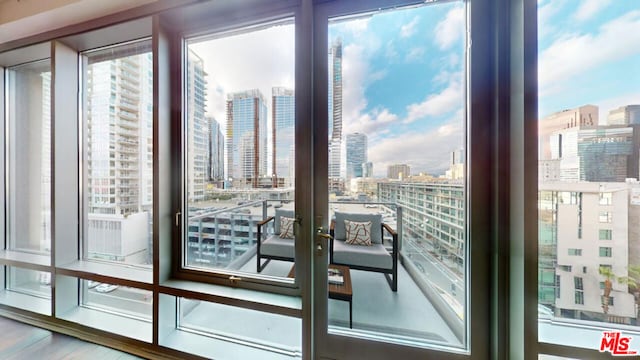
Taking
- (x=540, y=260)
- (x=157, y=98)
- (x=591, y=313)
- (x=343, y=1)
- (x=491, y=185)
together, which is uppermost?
(x=343, y=1)

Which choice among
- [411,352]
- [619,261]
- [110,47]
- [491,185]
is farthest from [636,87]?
[110,47]

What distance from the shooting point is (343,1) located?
4.84 ft

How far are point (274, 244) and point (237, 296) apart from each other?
41cm

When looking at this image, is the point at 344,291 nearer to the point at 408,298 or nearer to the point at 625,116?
the point at 408,298

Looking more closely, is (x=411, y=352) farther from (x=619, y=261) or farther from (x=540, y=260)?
(x=619, y=261)

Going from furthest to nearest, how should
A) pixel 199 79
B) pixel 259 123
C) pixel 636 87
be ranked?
pixel 199 79
pixel 259 123
pixel 636 87

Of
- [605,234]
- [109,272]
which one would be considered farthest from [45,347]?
[605,234]

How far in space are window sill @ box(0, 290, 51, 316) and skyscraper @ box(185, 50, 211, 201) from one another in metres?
1.78

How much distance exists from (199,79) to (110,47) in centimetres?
109

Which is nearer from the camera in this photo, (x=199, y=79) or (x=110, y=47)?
(x=199, y=79)

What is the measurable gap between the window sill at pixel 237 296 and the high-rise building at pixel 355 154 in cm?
90

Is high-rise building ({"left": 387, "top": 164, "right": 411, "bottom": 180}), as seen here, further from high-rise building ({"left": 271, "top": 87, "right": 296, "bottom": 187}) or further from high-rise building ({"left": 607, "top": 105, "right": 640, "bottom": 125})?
high-rise building ({"left": 607, "top": 105, "right": 640, "bottom": 125})

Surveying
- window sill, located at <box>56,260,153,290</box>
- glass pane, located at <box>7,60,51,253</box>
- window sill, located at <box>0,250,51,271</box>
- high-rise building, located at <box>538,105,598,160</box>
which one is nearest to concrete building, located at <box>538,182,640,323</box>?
high-rise building, located at <box>538,105,598,160</box>

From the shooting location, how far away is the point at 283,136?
163cm
